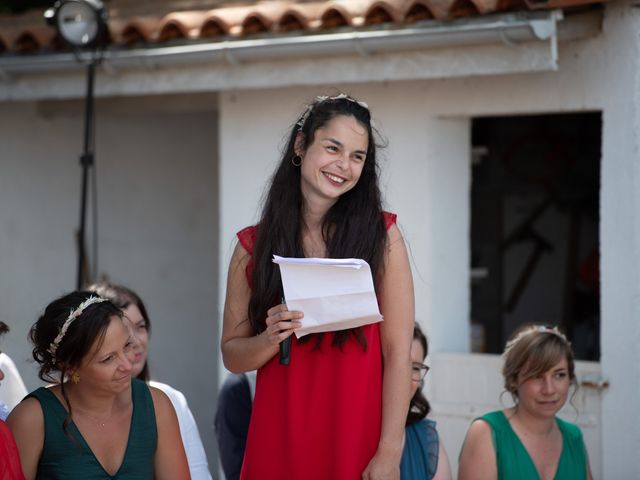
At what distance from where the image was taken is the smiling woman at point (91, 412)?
3.29 m

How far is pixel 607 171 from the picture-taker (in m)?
4.92

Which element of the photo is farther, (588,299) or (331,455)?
(588,299)

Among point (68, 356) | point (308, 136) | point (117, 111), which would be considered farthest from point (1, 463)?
point (117, 111)

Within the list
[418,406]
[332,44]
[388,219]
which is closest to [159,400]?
[388,219]

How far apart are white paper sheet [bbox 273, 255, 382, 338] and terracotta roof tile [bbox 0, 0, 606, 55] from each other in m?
2.00

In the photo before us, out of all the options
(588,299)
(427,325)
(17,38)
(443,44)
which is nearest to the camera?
(443,44)

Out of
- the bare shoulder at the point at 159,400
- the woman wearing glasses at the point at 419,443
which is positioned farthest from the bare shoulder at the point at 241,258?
the woman wearing glasses at the point at 419,443

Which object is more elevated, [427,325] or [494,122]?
[494,122]

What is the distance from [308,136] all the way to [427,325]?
247 centimetres

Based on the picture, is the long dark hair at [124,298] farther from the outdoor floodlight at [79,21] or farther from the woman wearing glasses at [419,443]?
the outdoor floodlight at [79,21]

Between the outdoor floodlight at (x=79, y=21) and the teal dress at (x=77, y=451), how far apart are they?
2.58 m

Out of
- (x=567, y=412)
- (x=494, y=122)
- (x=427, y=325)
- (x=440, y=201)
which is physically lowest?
(x=567, y=412)

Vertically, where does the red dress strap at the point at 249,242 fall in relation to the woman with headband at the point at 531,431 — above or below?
above

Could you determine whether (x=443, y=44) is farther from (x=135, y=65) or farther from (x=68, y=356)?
(x=68, y=356)
